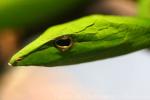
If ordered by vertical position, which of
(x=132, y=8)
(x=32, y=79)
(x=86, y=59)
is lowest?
(x=32, y=79)

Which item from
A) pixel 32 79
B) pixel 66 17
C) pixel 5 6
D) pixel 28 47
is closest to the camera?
pixel 28 47

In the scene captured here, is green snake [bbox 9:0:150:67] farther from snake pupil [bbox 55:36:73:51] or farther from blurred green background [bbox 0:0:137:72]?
blurred green background [bbox 0:0:137:72]

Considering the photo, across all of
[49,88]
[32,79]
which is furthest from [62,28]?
[32,79]

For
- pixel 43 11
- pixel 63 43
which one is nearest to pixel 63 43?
pixel 63 43

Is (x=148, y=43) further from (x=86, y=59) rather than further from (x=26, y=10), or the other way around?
(x=26, y=10)

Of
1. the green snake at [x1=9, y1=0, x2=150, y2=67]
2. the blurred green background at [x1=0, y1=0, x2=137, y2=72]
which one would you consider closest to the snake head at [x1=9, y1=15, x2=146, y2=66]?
the green snake at [x1=9, y1=0, x2=150, y2=67]

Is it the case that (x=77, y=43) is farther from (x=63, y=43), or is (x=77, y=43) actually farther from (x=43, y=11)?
(x=43, y=11)

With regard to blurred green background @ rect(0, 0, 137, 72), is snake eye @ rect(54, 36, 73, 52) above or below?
above

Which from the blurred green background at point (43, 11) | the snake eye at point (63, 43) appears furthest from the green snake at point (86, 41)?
the blurred green background at point (43, 11)
